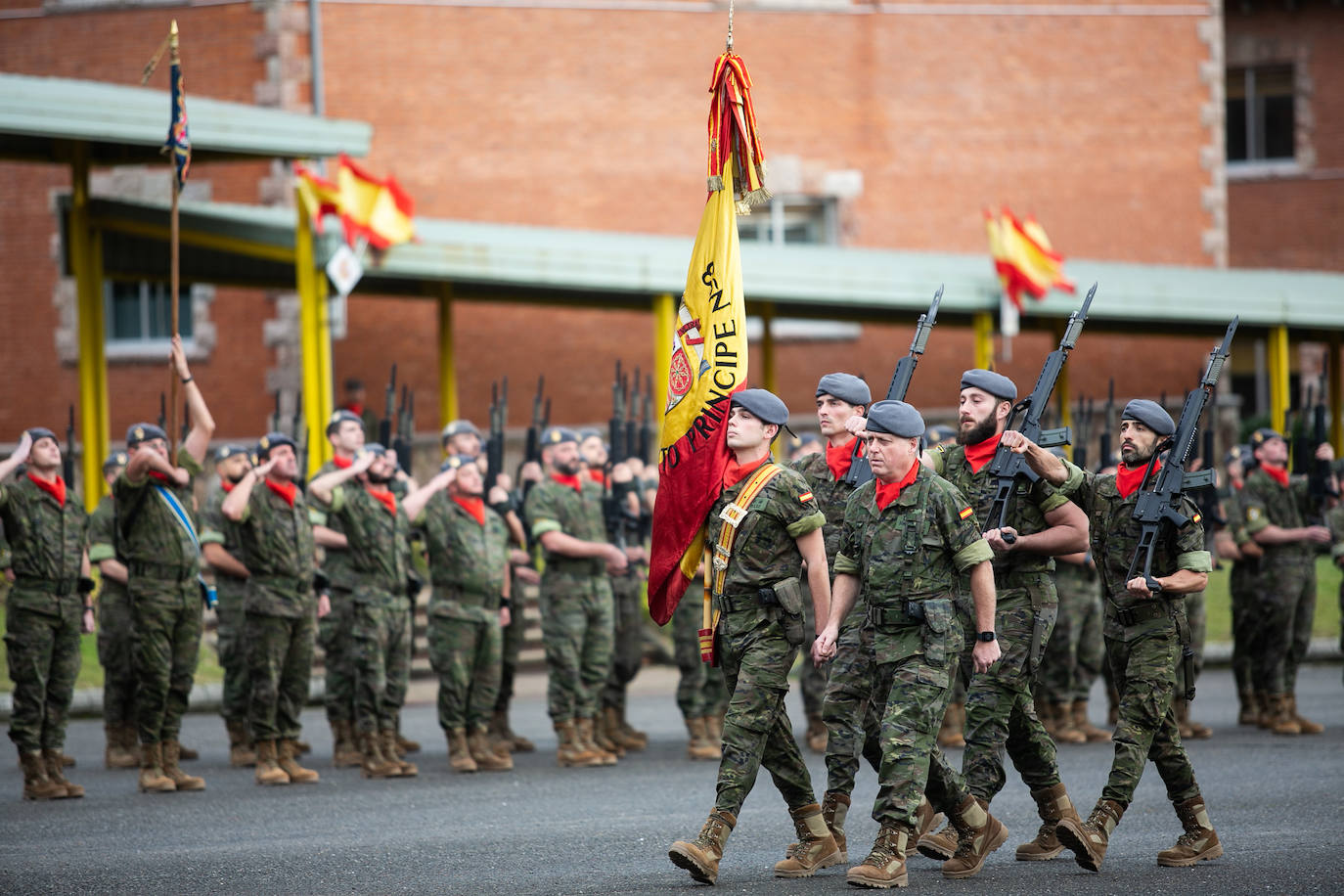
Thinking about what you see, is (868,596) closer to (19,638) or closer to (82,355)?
(19,638)

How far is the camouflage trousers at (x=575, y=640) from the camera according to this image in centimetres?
1179

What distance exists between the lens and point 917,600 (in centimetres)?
757

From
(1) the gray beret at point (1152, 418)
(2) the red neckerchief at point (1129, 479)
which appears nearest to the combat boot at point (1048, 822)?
(2) the red neckerchief at point (1129, 479)

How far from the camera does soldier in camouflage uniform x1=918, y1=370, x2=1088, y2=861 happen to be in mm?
7906

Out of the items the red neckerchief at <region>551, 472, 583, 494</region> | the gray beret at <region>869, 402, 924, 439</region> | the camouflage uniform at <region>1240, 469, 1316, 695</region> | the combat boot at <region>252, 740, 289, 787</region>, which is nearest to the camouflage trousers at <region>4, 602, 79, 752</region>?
the combat boot at <region>252, 740, 289, 787</region>

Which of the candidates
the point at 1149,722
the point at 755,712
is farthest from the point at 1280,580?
the point at 755,712

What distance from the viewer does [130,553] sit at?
10.8 m

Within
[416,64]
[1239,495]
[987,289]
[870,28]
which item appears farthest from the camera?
[870,28]

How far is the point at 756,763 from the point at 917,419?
1654 mm

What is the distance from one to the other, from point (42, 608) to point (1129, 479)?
645cm

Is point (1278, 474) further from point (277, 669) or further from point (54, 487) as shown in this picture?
point (54, 487)

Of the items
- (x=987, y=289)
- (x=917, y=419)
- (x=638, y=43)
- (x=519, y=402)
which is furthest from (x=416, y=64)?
(x=917, y=419)

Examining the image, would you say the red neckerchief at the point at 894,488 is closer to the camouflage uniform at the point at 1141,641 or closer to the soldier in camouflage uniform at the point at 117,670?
the camouflage uniform at the point at 1141,641

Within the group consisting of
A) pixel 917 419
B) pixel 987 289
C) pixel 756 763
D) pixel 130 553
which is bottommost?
pixel 756 763
